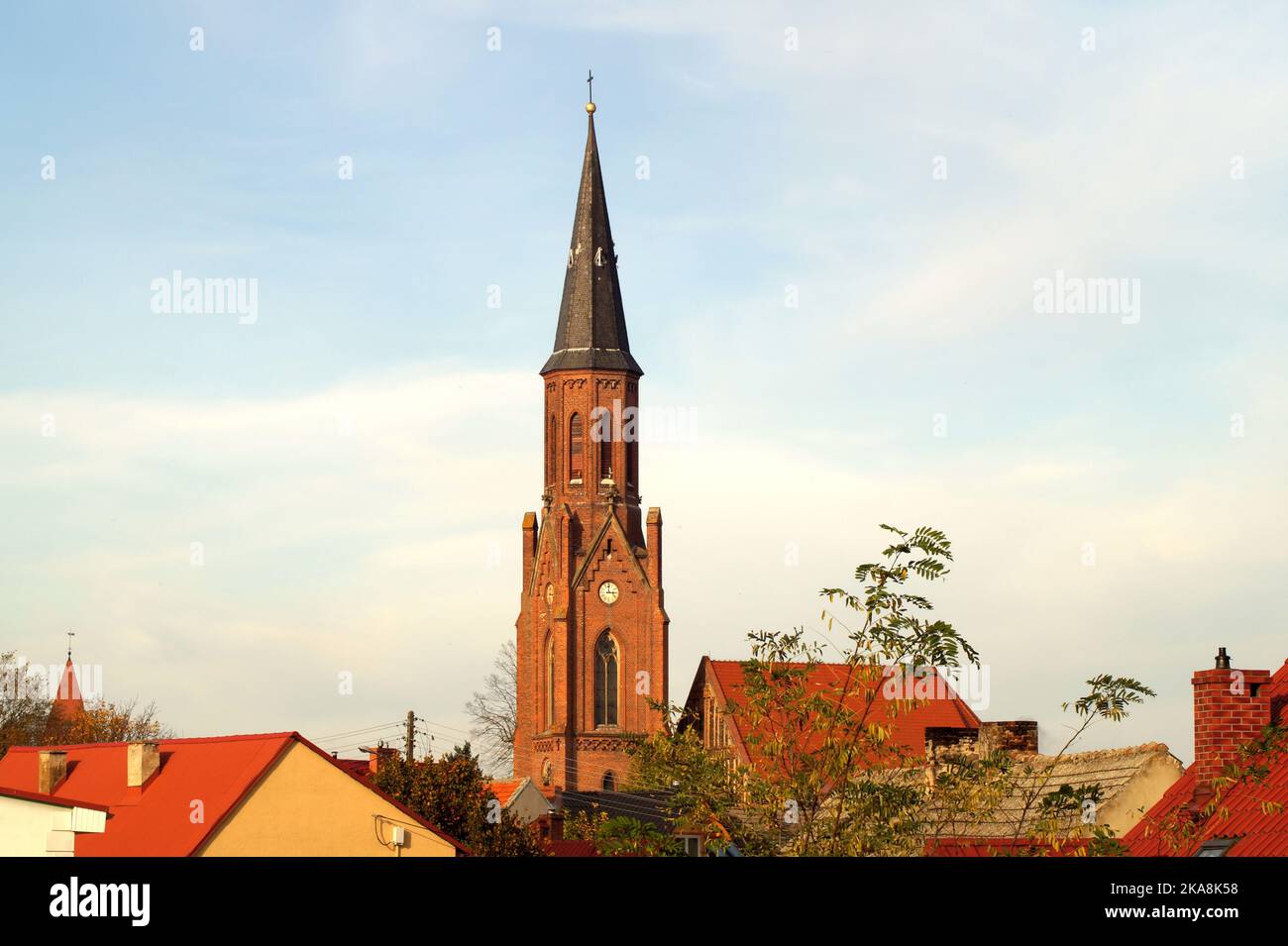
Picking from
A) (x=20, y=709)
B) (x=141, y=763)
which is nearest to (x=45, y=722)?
(x=20, y=709)

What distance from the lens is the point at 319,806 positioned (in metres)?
32.2

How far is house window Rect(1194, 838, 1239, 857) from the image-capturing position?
56.7 ft

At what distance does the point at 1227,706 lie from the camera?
741 inches

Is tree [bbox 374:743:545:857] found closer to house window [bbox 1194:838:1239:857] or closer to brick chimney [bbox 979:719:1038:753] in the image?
brick chimney [bbox 979:719:1038:753]

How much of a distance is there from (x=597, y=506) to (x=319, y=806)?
187ft

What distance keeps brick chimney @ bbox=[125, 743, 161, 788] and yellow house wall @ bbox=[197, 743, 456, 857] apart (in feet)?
13.4

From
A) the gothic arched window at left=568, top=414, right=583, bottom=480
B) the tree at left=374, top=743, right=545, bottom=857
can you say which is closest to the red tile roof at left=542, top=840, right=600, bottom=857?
the tree at left=374, top=743, right=545, bottom=857

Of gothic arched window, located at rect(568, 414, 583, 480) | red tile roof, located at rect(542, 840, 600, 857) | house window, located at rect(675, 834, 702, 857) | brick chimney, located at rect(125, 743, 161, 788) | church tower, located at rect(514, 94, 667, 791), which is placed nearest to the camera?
house window, located at rect(675, 834, 702, 857)

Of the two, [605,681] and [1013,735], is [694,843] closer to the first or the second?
[1013,735]

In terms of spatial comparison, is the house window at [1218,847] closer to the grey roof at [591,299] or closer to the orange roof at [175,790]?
the orange roof at [175,790]

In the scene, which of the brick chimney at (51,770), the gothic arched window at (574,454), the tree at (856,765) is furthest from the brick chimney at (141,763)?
the gothic arched window at (574,454)
